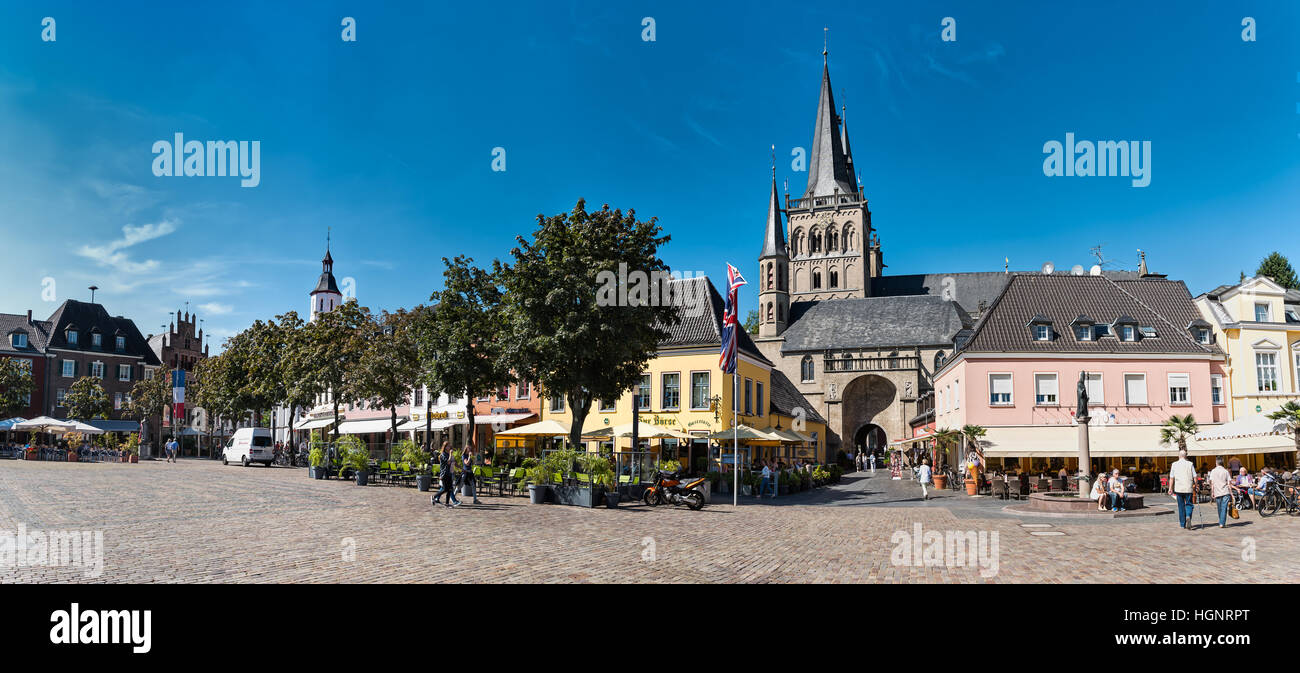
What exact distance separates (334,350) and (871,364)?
152 feet

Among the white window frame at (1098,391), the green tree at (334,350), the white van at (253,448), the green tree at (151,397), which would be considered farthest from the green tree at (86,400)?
the white window frame at (1098,391)

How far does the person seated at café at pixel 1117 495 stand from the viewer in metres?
21.8

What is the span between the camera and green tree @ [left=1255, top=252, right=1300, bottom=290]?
229 ft

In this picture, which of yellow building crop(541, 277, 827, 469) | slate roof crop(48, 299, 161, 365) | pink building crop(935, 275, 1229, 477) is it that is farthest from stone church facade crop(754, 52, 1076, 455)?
slate roof crop(48, 299, 161, 365)

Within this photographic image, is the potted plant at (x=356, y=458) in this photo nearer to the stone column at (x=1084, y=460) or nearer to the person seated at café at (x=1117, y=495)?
the stone column at (x=1084, y=460)

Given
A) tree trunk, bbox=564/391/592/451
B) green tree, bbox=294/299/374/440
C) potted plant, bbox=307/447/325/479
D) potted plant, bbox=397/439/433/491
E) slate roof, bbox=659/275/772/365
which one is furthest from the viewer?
green tree, bbox=294/299/374/440

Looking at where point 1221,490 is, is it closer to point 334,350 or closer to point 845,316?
point 334,350

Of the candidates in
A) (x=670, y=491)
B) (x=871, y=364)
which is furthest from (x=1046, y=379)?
(x=871, y=364)

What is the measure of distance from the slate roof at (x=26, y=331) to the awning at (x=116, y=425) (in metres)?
8.75

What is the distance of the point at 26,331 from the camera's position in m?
75.2

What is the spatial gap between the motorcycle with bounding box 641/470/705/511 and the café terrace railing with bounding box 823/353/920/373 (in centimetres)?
5042

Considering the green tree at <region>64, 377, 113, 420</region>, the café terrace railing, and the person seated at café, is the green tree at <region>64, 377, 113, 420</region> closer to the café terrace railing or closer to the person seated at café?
the café terrace railing

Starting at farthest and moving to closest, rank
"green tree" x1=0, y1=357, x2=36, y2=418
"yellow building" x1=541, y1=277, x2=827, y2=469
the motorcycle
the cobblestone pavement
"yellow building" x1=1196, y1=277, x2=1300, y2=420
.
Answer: "green tree" x1=0, y1=357, x2=36, y2=418 < "yellow building" x1=541, y1=277, x2=827, y2=469 < "yellow building" x1=1196, y1=277, x2=1300, y2=420 < the motorcycle < the cobblestone pavement
